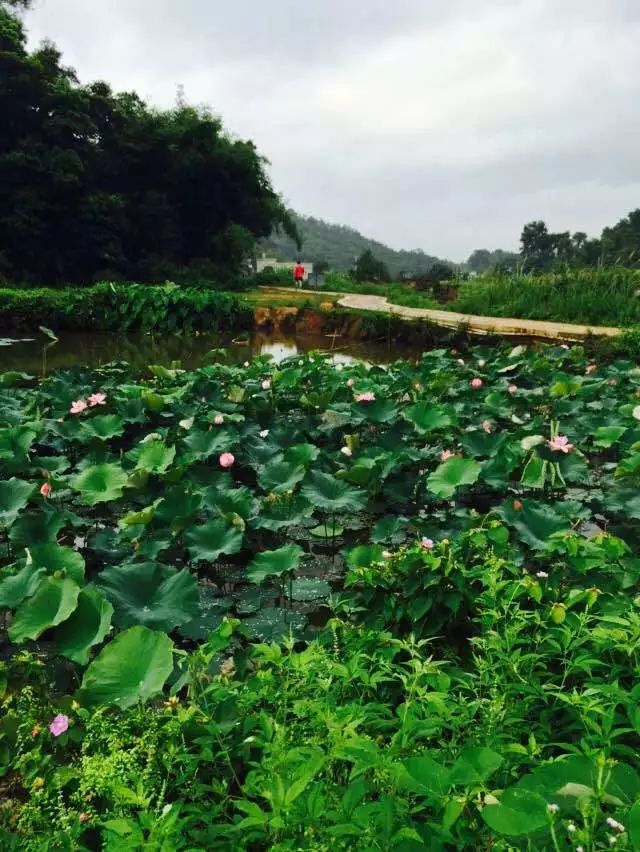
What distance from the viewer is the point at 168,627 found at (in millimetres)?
1825

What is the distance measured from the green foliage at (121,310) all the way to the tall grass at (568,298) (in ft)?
14.6

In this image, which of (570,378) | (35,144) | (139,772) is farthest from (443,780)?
(35,144)

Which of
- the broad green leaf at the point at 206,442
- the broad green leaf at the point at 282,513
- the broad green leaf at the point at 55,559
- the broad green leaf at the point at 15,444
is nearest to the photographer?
the broad green leaf at the point at 55,559

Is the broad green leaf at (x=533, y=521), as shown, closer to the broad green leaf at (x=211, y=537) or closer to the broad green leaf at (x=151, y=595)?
the broad green leaf at (x=211, y=537)

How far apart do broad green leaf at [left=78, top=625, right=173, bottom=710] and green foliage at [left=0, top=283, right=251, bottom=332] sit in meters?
10.2

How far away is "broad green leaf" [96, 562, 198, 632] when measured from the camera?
1.84m

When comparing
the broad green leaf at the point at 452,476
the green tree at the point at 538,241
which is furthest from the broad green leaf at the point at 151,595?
the green tree at the point at 538,241

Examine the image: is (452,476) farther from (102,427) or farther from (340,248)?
(340,248)

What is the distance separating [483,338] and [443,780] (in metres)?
7.55

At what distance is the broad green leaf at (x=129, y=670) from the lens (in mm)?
1483

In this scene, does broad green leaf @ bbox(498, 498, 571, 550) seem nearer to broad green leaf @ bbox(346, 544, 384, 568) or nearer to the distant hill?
broad green leaf @ bbox(346, 544, 384, 568)

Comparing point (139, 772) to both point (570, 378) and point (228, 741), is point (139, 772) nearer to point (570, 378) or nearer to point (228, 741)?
point (228, 741)

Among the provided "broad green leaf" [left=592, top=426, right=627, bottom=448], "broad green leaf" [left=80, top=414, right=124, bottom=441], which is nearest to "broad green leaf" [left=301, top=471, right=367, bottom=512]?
"broad green leaf" [left=80, top=414, right=124, bottom=441]

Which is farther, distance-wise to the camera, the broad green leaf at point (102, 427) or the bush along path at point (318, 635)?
the broad green leaf at point (102, 427)
